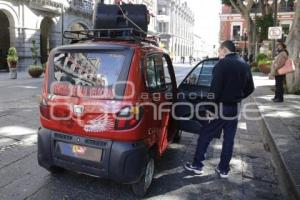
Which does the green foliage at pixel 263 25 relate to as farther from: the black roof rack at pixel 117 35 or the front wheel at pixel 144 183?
the front wheel at pixel 144 183

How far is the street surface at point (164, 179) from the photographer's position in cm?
382

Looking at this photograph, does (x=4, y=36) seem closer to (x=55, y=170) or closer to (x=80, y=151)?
(x=55, y=170)

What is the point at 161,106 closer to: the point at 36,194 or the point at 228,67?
the point at 228,67

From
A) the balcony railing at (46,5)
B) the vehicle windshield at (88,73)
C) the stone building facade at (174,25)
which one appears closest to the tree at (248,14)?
the balcony railing at (46,5)

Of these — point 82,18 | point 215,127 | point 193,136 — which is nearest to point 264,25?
point 82,18

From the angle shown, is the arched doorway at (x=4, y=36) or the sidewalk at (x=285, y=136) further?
the arched doorway at (x=4, y=36)

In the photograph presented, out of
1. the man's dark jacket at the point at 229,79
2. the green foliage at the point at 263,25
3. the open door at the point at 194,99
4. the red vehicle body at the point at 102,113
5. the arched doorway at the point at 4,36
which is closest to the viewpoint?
the red vehicle body at the point at 102,113

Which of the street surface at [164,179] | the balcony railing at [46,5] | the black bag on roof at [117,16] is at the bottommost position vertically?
the street surface at [164,179]

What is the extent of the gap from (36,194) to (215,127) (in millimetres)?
2381

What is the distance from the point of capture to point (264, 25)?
28.5m

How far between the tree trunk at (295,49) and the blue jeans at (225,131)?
8750 millimetres

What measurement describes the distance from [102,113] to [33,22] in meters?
22.3

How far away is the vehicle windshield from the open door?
5.56 feet

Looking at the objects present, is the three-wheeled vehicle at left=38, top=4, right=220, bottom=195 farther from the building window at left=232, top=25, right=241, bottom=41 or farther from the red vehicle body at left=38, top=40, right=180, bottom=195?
the building window at left=232, top=25, right=241, bottom=41
